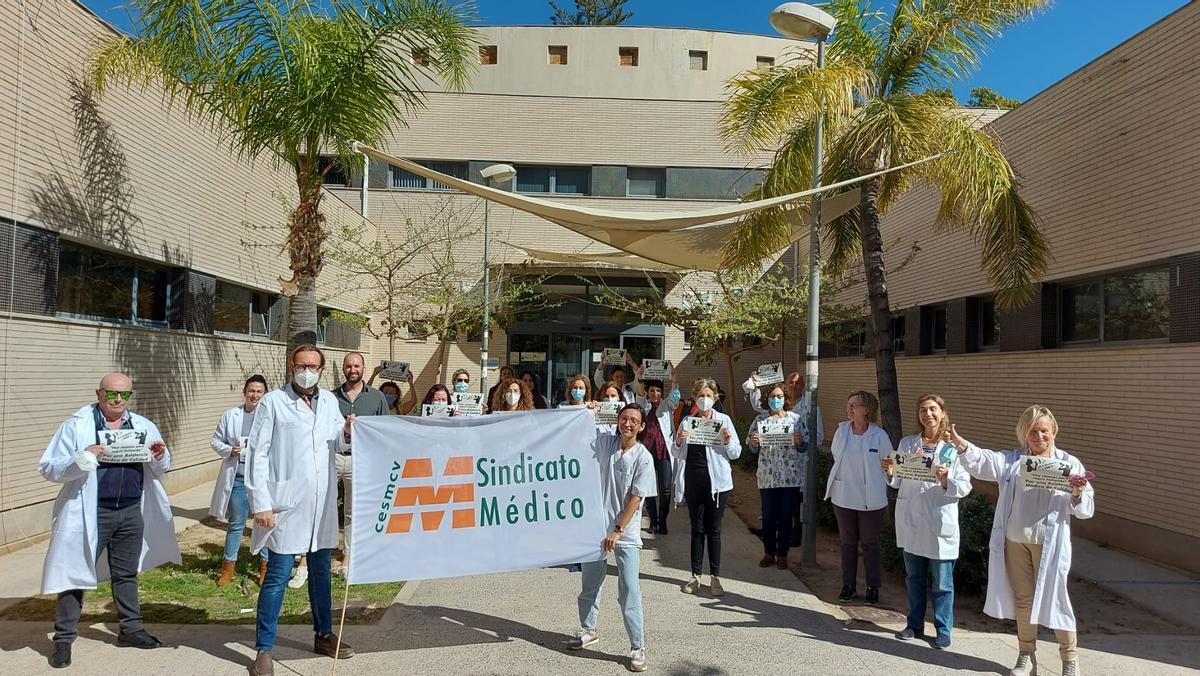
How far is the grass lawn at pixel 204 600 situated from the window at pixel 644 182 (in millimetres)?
17401

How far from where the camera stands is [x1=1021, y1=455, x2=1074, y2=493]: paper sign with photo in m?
4.70

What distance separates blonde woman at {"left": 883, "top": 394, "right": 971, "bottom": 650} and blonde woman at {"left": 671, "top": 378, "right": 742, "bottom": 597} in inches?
59.0

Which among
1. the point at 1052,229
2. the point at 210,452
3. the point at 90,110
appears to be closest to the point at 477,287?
the point at 210,452

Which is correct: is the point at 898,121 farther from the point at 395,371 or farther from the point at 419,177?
the point at 419,177

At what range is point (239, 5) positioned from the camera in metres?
7.80

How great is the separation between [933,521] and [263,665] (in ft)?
15.2

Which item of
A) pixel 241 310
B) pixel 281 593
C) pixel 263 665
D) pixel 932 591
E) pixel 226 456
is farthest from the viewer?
pixel 241 310

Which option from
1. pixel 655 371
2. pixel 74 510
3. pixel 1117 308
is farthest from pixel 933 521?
pixel 74 510

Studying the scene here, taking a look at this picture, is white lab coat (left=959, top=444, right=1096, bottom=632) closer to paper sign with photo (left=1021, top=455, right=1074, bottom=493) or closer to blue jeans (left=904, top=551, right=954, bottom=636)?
paper sign with photo (left=1021, top=455, right=1074, bottom=493)

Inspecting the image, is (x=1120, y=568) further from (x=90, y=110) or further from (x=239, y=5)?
(x=90, y=110)

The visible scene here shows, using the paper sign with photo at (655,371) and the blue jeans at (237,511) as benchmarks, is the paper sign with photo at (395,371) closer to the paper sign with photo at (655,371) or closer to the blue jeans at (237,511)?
the blue jeans at (237,511)

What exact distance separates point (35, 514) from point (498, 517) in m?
5.96

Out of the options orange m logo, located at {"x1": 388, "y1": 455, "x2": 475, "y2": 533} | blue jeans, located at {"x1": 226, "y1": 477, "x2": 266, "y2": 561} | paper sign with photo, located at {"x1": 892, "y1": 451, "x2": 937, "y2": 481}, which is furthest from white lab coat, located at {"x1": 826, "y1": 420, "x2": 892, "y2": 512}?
blue jeans, located at {"x1": 226, "y1": 477, "x2": 266, "y2": 561}

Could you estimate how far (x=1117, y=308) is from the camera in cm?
899
